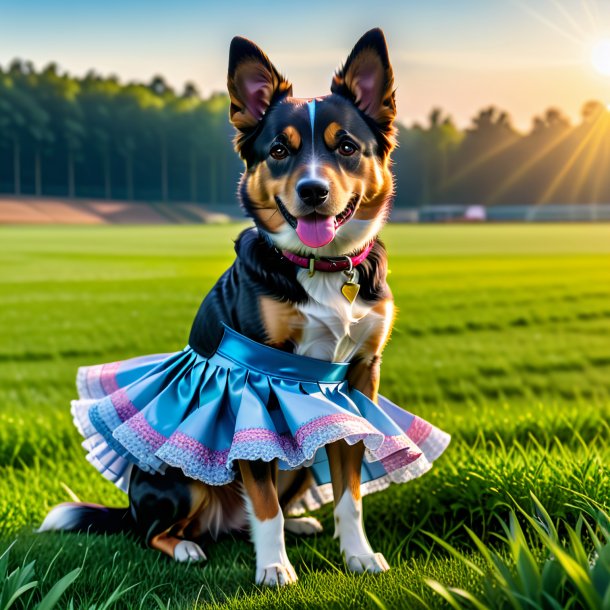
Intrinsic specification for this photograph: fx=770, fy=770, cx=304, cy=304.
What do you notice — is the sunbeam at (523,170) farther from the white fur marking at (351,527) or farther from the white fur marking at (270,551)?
the white fur marking at (270,551)

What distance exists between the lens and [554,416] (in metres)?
5.84

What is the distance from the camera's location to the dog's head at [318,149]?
3277 millimetres

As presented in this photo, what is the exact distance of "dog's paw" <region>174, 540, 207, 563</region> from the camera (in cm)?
377

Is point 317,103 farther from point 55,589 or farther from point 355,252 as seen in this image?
point 55,589

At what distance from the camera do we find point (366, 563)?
11.7ft

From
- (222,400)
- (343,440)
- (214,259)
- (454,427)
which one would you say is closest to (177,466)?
(222,400)

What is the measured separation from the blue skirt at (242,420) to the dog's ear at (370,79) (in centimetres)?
119

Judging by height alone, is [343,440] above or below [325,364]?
below

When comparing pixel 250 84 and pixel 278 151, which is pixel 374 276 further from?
pixel 250 84

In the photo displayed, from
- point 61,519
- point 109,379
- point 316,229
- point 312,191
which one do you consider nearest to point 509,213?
point 109,379

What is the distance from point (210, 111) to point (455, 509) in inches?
3325

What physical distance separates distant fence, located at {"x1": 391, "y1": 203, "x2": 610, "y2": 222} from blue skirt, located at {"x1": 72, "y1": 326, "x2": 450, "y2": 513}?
2939 inches

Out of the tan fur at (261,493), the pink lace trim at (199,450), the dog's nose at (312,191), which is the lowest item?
the tan fur at (261,493)

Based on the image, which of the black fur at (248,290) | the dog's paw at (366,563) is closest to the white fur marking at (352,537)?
the dog's paw at (366,563)
